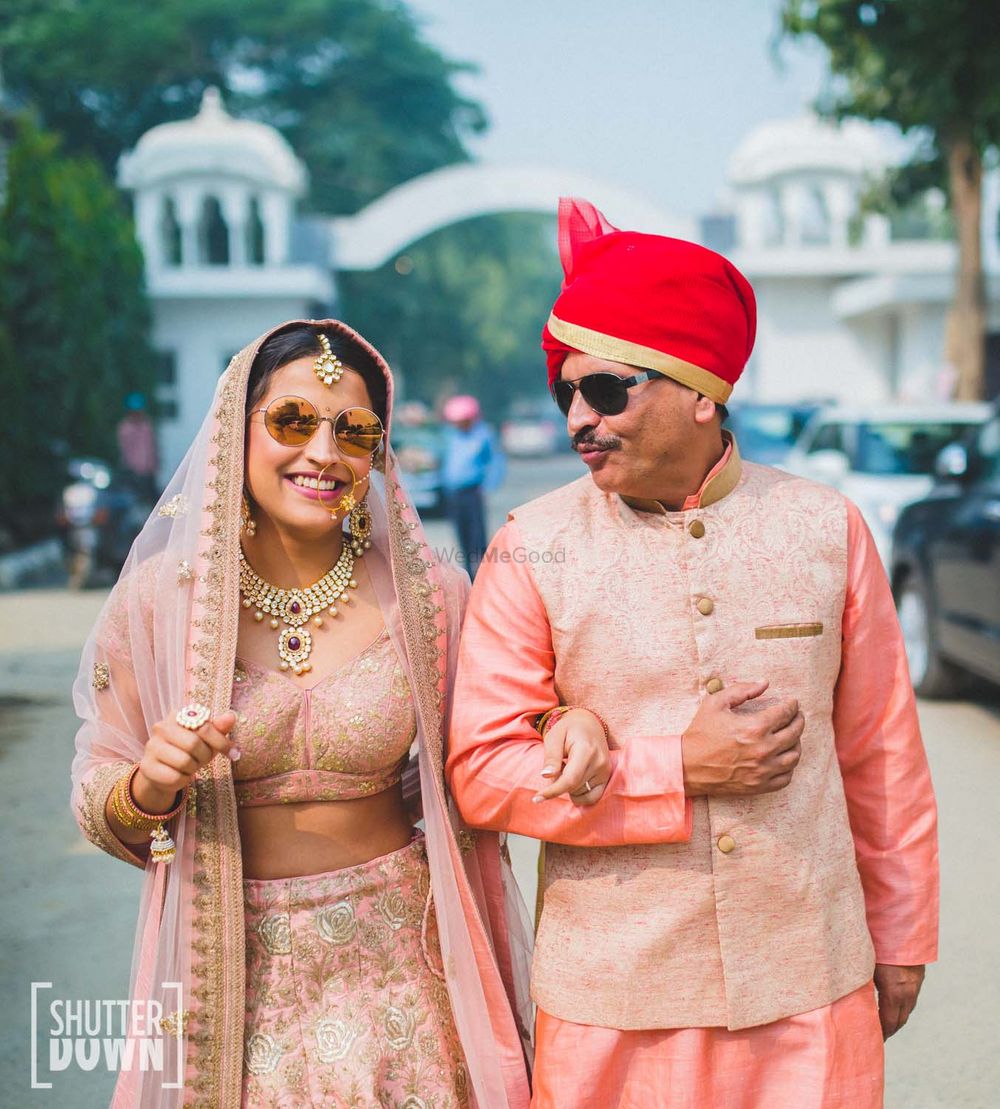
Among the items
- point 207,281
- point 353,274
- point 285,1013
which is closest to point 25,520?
point 207,281

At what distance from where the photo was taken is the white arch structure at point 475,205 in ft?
78.7

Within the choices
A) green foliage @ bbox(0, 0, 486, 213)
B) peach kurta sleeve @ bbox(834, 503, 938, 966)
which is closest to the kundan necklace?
peach kurta sleeve @ bbox(834, 503, 938, 966)

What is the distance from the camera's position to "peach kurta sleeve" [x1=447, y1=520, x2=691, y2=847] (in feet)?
6.51

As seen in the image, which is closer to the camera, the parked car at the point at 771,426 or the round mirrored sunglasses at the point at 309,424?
the round mirrored sunglasses at the point at 309,424

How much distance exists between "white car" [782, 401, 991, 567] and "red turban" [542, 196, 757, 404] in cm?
832

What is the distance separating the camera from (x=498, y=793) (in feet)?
6.65

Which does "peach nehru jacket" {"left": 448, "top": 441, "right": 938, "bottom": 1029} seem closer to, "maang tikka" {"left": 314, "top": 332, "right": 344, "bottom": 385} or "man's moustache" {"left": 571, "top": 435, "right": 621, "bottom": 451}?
"man's moustache" {"left": 571, "top": 435, "right": 621, "bottom": 451}

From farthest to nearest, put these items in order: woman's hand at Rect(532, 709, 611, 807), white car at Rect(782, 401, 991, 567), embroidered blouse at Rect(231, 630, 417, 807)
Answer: white car at Rect(782, 401, 991, 567) → embroidered blouse at Rect(231, 630, 417, 807) → woman's hand at Rect(532, 709, 611, 807)

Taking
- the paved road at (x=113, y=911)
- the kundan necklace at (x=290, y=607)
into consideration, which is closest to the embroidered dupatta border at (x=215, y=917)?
the kundan necklace at (x=290, y=607)

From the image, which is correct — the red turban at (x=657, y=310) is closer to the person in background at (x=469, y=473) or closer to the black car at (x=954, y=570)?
the black car at (x=954, y=570)

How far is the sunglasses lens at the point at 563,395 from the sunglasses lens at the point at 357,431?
0.37 metres

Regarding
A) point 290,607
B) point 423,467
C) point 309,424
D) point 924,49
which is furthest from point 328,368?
point 423,467

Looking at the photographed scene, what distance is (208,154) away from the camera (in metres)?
28.2

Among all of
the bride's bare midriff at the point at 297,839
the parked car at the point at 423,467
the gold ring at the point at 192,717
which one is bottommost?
the bride's bare midriff at the point at 297,839
